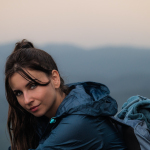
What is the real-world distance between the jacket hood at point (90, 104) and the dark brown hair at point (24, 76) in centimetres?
12

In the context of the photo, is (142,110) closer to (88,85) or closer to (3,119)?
(88,85)

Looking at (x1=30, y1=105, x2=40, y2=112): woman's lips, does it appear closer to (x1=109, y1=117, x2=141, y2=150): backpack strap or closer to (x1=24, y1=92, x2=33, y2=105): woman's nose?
(x1=24, y1=92, x2=33, y2=105): woman's nose

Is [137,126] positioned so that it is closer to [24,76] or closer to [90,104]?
[90,104]

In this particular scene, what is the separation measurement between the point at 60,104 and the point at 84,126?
0.46 feet

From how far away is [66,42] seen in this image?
161 centimetres

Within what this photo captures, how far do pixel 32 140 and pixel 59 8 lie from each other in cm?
95

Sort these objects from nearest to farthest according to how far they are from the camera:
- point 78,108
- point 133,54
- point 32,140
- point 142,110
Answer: point 78,108, point 142,110, point 32,140, point 133,54

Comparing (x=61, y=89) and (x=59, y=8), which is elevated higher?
(x=59, y=8)

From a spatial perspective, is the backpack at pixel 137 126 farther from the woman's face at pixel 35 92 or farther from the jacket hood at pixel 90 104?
the woman's face at pixel 35 92

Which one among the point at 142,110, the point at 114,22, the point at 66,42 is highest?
the point at 114,22

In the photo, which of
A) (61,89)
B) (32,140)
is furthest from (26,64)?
(32,140)

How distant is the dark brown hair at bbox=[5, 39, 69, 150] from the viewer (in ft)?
2.75

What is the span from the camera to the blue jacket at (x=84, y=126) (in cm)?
75

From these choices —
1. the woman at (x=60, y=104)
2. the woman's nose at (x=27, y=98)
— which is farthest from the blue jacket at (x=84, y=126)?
the woman's nose at (x=27, y=98)
